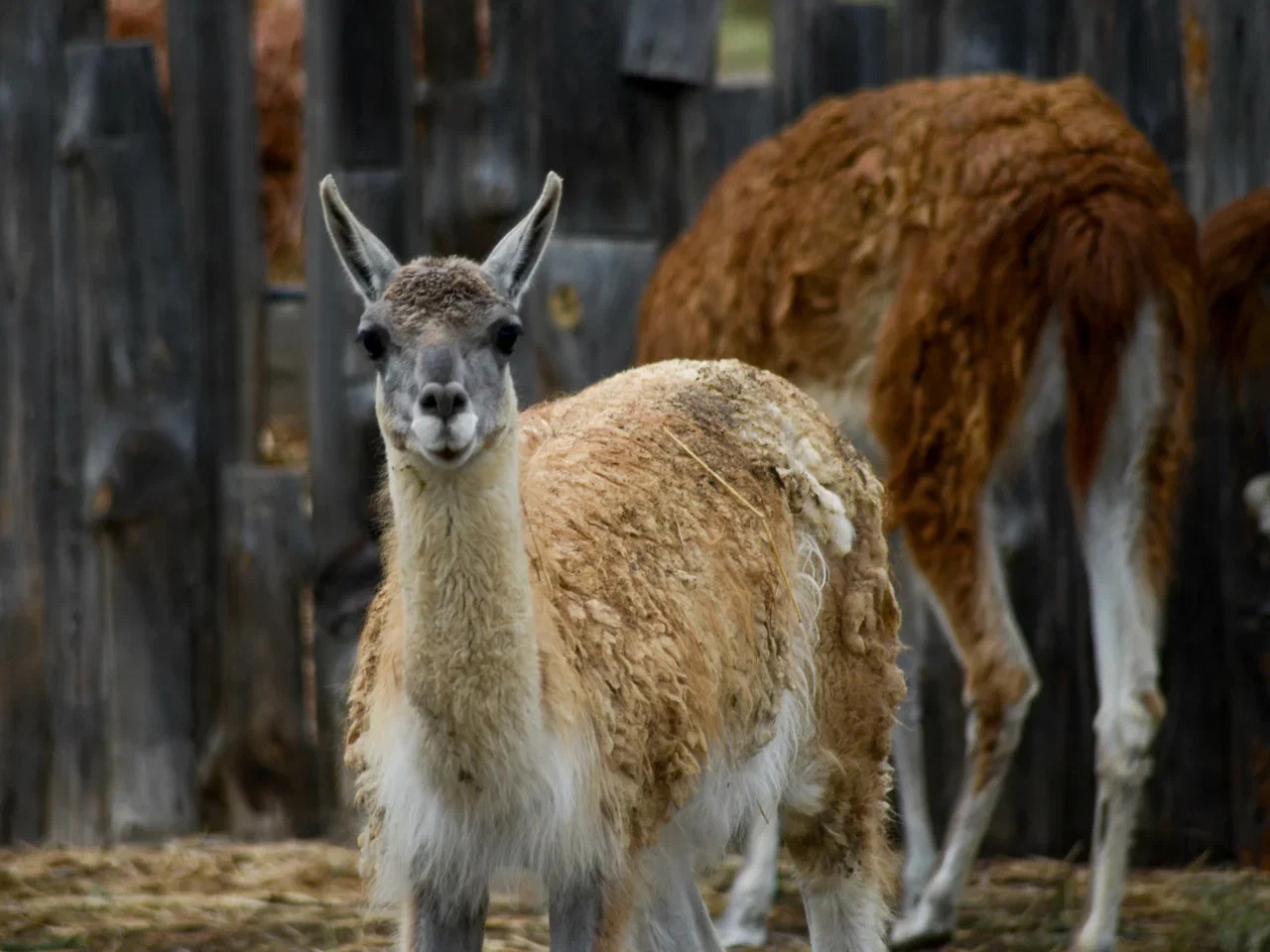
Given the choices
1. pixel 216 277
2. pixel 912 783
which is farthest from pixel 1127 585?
pixel 216 277

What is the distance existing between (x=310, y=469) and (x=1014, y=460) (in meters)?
2.27

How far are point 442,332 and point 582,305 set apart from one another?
292 cm

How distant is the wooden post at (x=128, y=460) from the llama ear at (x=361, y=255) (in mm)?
2821

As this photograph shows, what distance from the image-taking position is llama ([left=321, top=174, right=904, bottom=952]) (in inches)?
142

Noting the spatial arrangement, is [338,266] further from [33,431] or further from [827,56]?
[827,56]

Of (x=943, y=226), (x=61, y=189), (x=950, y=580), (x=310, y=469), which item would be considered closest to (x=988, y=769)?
(x=950, y=580)

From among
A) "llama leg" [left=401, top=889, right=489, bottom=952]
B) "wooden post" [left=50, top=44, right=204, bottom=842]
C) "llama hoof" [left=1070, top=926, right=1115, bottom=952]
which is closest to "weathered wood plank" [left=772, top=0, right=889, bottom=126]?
"wooden post" [left=50, top=44, right=204, bottom=842]

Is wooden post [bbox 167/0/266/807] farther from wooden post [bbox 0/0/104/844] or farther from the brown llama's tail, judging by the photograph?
the brown llama's tail

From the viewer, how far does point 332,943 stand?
5273 millimetres

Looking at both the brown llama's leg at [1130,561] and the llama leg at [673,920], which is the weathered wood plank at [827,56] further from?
the llama leg at [673,920]

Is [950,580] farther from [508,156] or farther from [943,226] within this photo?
[508,156]

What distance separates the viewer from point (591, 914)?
374cm

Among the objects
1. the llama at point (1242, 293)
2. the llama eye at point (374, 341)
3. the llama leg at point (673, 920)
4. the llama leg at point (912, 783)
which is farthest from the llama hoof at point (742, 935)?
the llama eye at point (374, 341)

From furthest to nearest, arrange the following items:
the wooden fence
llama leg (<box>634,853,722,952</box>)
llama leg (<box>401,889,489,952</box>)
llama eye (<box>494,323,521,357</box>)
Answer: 1. the wooden fence
2. llama leg (<box>634,853,722,952</box>)
3. llama leg (<box>401,889,489,952</box>)
4. llama eye (<box>494,323,521,357</box>)
